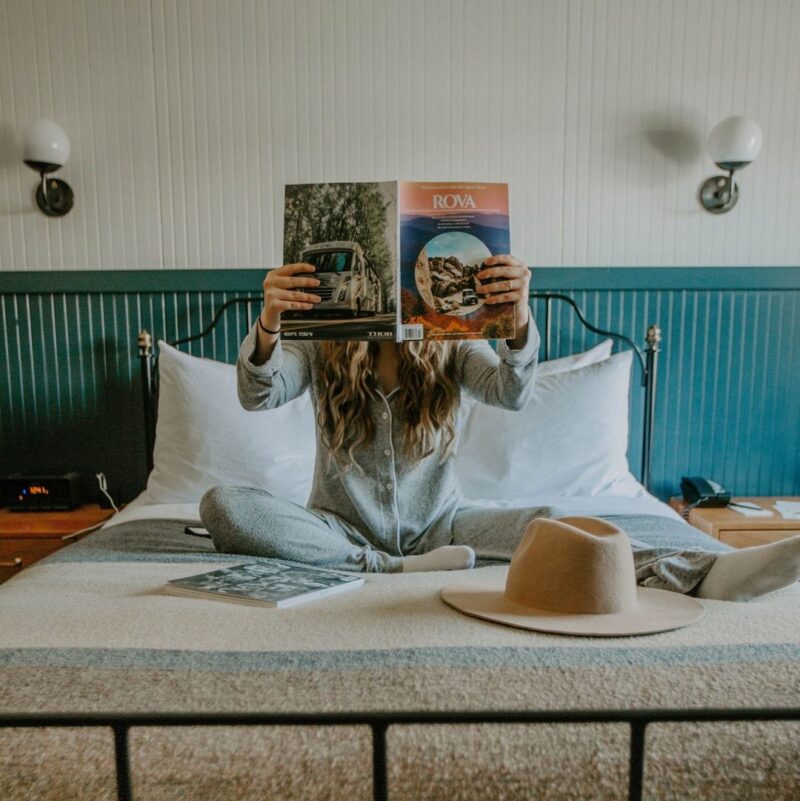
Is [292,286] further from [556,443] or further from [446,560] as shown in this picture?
[556,443]

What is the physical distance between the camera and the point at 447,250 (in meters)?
1.37

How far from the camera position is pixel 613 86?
2596 mm

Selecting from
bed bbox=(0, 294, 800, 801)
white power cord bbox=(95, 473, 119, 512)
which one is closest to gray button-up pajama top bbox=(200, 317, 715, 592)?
bed bbox=(0, 294, 800, 801)

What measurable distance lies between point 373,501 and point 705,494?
49.6 inches

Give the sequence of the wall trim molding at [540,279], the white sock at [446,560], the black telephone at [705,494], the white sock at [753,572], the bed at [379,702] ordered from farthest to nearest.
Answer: the wall trim molding at [540,279] < the black telephone at [705,494] < the white sock at [446,560] < the white sock at [753,572] < the bed at [379,702]

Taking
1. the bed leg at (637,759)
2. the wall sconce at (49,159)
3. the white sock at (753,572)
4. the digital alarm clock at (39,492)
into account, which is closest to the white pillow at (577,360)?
the white sock at (753,572)

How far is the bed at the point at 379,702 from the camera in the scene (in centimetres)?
70

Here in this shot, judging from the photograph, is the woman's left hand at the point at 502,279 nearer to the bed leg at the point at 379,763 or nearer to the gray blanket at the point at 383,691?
the gray blanket at the point at 383,691

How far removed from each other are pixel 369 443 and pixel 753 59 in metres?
2.03

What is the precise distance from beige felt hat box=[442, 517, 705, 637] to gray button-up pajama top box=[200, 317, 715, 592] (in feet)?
1.51

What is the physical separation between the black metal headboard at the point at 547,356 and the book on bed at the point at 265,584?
131cm

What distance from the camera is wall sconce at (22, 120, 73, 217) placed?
2.44 metres

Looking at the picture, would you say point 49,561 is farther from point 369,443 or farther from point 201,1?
point 201,1

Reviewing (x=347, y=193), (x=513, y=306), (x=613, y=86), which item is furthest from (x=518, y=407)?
(x=613, y=86)
